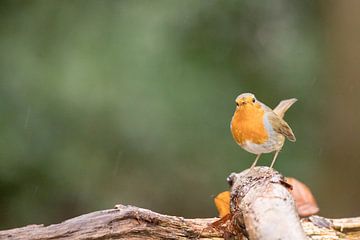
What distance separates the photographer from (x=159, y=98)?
223 inches

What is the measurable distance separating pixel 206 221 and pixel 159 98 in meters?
3.10

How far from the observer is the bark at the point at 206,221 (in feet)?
6.57

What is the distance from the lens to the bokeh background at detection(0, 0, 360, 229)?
217 inches

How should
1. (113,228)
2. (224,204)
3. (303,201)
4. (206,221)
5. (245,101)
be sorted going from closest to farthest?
1. (245,101)
2. (113,228)
3. (206,221)
4. (224,204)
5. (303,201)

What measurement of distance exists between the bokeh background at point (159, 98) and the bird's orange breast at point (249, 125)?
3.23 m

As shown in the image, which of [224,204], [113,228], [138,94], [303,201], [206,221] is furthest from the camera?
[138,94]

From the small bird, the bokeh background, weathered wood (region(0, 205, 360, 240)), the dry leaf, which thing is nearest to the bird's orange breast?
the small bird

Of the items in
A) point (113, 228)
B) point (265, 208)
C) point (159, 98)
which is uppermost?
point (159, 98)

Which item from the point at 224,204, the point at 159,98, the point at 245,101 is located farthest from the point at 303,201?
the point at 159,98

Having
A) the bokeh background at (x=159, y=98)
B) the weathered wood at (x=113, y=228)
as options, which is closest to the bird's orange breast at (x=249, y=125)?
the weathered wood at (x=113, y=228)

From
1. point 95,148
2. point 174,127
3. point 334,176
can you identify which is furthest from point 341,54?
point 95,148

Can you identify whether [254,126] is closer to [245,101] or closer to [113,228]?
[245,101]

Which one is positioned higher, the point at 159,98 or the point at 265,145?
the point at 159,98

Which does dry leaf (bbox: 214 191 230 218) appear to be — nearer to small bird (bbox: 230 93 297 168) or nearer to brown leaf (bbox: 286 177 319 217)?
brown leaf (bbox: 286 177 319 217)
